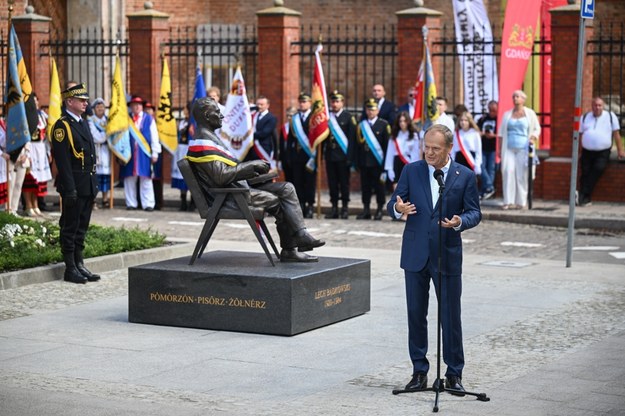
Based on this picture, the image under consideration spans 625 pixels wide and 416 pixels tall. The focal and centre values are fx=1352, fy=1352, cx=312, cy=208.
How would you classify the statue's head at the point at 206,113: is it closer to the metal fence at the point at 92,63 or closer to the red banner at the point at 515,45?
the red banner at the point at 515,45

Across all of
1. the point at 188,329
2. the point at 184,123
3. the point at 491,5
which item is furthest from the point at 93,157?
the point at 491,5

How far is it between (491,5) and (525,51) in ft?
37.3

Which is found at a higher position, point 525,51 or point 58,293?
point 525,51

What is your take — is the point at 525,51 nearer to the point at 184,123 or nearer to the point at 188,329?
the point at 184,123

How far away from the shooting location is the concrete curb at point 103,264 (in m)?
13.7

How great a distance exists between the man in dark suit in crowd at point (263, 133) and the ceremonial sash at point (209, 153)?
35.5ft

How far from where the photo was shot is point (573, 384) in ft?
30.1

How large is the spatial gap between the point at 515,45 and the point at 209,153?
1222cm

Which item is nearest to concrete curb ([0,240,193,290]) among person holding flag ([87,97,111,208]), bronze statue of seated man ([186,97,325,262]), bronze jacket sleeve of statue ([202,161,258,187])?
bronze statue of seated man ([186,97,325,262])

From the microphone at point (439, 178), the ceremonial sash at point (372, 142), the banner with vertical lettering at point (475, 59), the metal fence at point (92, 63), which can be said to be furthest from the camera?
the metal fence at point (92, 63)

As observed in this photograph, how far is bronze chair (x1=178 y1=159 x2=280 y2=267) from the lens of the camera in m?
11.7

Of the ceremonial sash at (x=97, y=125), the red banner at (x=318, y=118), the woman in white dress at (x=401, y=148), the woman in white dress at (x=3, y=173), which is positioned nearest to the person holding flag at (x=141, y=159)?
the ceremonial sash at (x=97, y=125)

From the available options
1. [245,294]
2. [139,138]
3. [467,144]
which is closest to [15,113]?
[139,138]

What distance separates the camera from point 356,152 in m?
21.5
